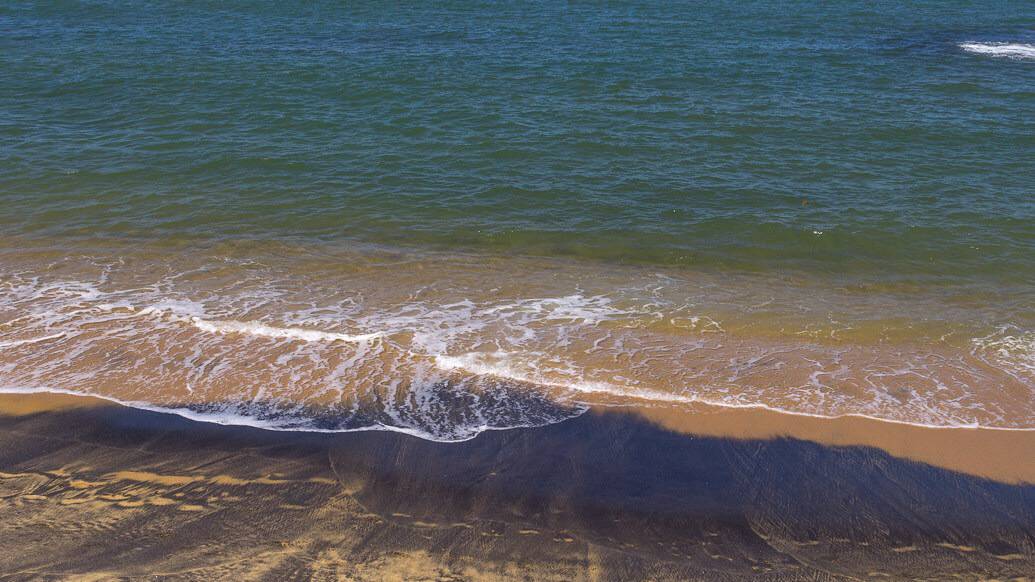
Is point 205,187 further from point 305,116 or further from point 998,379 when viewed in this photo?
point 998,379

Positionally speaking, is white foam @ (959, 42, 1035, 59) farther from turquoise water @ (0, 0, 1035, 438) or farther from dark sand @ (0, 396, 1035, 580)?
dark sand @ (0, 396, 1035, 580)

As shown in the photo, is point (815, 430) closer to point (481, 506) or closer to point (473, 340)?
point (481, 506)

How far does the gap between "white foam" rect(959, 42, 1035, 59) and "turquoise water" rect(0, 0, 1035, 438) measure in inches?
7.4

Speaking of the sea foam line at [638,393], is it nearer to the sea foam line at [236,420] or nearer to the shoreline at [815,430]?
the shoreline at [815,430]

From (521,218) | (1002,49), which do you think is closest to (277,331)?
(521,218)

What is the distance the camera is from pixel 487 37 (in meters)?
26.6

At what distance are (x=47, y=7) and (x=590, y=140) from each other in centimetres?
2446

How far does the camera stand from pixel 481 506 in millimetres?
7020

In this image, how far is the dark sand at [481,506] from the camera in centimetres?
628

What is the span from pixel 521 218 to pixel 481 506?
27.3 ft

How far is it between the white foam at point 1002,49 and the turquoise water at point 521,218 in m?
0.19

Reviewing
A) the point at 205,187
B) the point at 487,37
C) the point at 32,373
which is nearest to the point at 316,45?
the point at 487,37

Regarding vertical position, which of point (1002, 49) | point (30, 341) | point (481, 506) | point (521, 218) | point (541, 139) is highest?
point (1002, 49)

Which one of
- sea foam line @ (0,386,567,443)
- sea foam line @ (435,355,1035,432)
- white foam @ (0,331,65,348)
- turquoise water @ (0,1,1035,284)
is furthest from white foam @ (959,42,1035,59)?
white foam @ (0,331,65,348)
